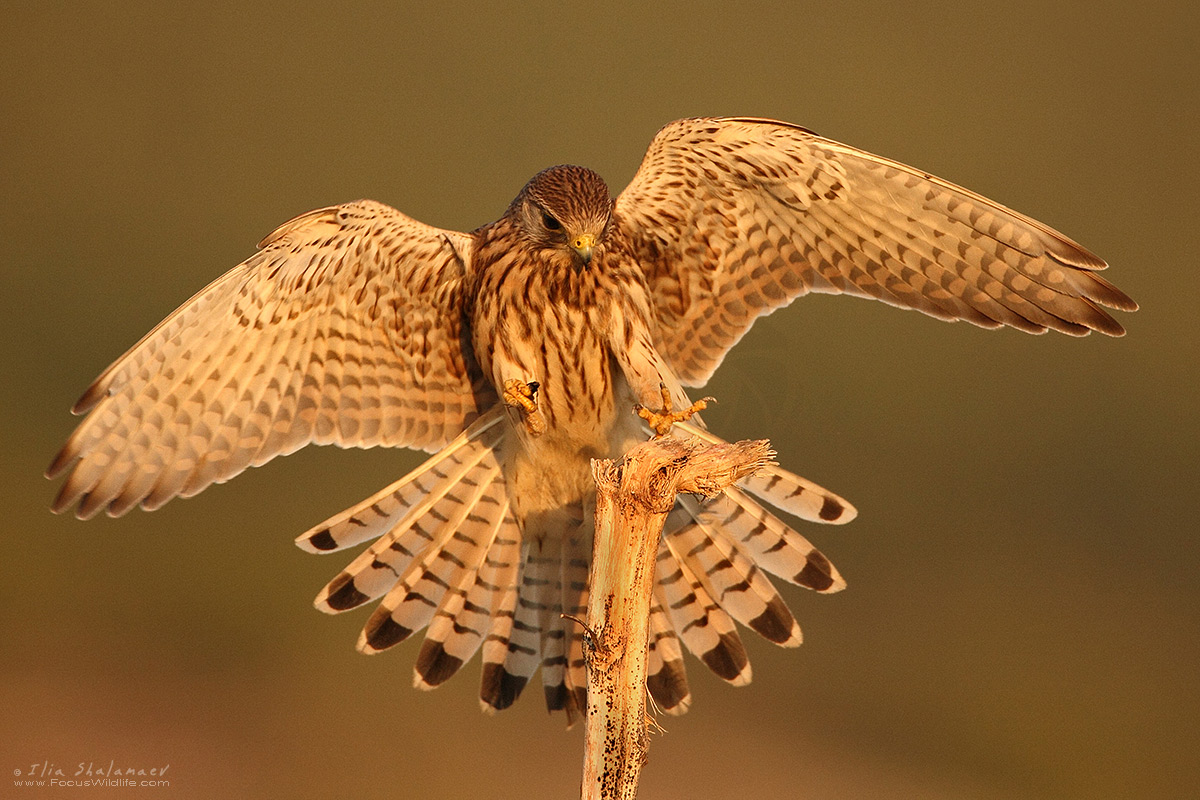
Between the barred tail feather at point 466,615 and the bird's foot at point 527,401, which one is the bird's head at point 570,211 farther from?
the barred tail feather at point 466,615

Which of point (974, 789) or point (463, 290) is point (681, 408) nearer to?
point (463, 290)

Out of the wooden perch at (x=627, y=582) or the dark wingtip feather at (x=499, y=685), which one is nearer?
the wooden perch at (x=627, y=582)

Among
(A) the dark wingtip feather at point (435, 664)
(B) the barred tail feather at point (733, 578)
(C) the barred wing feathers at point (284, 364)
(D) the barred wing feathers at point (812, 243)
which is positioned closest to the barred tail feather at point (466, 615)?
(A) the dark wingtip feather at point (435, 664)

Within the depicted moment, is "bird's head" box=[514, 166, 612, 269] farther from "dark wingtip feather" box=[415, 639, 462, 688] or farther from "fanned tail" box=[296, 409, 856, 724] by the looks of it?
"dark wingtip feather" box=[415, 639, 462, 688]

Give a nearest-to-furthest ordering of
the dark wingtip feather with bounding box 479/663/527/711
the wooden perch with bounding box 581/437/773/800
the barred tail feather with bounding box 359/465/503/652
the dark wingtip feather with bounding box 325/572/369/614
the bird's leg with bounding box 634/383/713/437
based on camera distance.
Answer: the wooden perch with bounding box 581/437/773/800, the bird's leg with bounding box 634/383/713/437, the dark wingtip feather with bounding box 325/572/369/614, the barred tail feather with bounding box 359/465/503/652, the dark wingtip feather with bounding box 479/663/527/711

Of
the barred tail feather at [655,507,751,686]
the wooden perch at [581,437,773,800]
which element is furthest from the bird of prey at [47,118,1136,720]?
the wooden perch at [581,437,773,800]

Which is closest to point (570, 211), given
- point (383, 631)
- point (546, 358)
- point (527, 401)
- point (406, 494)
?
point (546, 358)

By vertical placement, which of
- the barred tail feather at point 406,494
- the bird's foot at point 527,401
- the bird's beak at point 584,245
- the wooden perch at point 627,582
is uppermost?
the bird's beak at point 584,245
